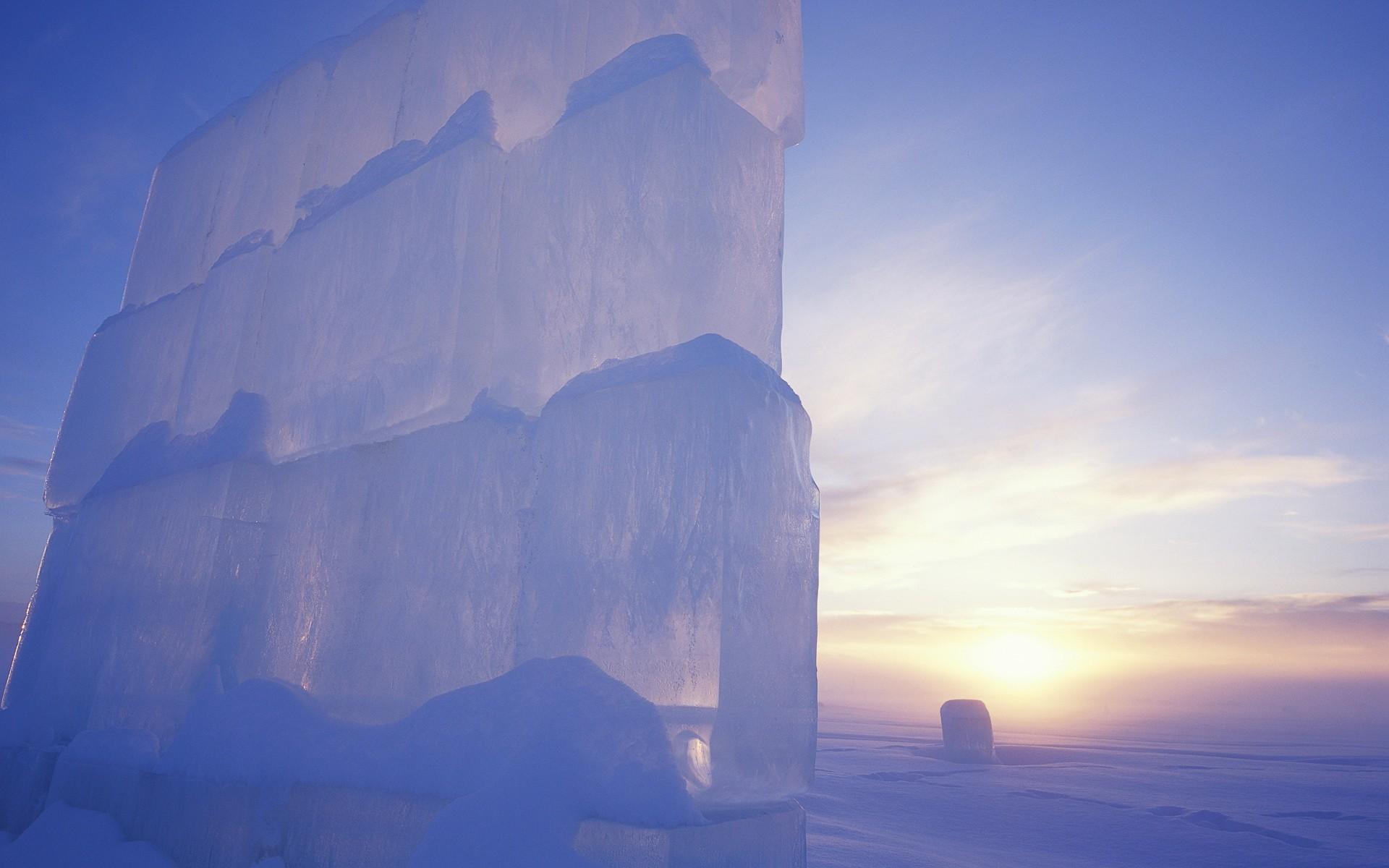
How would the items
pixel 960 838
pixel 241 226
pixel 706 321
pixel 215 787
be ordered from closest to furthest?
pixel 706 321 → pixel 215 787 → pixel 241 226 → pixel 960 838

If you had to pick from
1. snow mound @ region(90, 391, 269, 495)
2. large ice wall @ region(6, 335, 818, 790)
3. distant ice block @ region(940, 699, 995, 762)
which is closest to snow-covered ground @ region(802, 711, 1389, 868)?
distant ice block @ region(940, 699, 995, 762)

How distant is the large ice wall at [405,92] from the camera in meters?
2.39

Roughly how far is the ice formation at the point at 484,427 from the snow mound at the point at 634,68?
11 mm

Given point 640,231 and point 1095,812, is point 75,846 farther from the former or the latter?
point 1095,812

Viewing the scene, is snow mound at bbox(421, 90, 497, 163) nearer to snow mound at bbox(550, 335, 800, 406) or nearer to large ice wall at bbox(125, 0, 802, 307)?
large ice wall at bbox(125, 0, 802, 307)

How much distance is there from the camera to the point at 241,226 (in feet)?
11.6

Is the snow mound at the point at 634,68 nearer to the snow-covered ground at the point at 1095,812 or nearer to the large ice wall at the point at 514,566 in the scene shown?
the large ice wall at the point at 514,566

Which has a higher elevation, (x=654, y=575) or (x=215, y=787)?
(x=654, y=575)

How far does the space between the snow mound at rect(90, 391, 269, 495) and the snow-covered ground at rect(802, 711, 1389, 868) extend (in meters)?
3.18

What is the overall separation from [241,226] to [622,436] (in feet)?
9.08

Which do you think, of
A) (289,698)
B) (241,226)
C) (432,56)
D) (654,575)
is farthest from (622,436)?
(241,226)

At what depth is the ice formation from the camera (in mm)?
1794

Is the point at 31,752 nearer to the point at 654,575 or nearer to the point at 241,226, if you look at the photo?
the point at 241,226

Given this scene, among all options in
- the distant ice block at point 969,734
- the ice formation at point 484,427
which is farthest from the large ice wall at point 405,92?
the distant ice block at point 969,734
